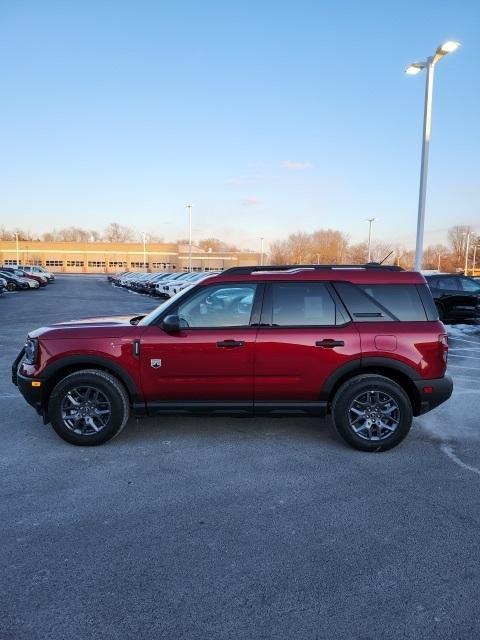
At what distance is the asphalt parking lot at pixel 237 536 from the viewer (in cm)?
240

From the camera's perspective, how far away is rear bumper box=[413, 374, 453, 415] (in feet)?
15.0

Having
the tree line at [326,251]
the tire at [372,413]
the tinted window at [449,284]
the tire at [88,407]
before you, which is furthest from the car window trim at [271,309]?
the tree line at [326,251]

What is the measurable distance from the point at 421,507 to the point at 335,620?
57.4 inches

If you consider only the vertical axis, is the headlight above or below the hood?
below

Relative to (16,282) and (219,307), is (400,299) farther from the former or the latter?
(16,282)

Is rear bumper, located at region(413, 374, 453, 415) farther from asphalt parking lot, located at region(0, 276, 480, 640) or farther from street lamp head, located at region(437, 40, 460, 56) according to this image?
street lamp head, located at region(437, 40, 460, 56)

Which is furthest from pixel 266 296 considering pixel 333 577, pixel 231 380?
pixel 333 577

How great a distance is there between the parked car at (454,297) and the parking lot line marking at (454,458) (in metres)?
10.5

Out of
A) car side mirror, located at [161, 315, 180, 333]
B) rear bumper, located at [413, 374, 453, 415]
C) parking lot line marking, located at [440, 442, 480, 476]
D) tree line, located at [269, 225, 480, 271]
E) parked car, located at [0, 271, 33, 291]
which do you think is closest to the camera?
parking lot line marking, located at [440, 442, 480, 476]

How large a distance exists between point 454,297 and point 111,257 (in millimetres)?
99973

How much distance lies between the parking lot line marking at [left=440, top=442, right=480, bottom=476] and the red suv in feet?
1.63

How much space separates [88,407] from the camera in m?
4.64

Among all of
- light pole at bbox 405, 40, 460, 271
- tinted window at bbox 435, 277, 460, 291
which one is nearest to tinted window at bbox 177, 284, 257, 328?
light pole at bbox 405, 40, 460, 271

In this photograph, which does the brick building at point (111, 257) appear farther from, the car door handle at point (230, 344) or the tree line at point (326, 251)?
the car door handle at point (230, 344)
